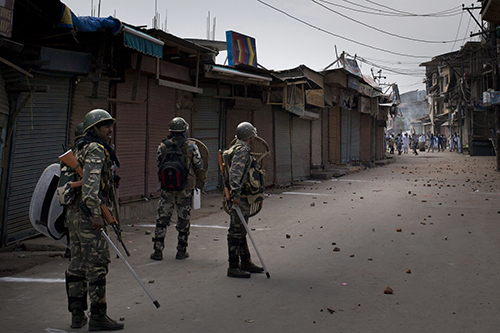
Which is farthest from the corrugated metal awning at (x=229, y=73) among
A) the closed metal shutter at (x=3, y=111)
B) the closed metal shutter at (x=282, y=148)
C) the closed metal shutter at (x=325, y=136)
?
the closed metal shutter at (x=325, y=136)

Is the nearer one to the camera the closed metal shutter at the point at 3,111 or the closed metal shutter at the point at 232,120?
the closed metal shutter at the point at 3,111

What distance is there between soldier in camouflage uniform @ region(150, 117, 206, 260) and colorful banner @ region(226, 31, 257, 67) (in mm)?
8189

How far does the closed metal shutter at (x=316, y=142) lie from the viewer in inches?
804

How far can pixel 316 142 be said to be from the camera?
→ 2098 cm

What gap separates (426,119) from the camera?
75562 mm

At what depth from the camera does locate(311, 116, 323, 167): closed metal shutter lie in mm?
20422

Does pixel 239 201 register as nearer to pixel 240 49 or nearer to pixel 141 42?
pixel 141 42

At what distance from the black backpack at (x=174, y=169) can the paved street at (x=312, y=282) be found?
41.4 inches

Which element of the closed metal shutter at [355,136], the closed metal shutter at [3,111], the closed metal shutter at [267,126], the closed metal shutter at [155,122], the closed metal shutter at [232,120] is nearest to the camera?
the closed metal shutter at [3,111]

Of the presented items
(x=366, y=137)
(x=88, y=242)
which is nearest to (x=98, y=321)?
(x=88, y=242)

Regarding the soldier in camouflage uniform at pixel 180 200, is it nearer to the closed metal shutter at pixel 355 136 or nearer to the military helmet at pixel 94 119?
the military helmet at pixel 94 119

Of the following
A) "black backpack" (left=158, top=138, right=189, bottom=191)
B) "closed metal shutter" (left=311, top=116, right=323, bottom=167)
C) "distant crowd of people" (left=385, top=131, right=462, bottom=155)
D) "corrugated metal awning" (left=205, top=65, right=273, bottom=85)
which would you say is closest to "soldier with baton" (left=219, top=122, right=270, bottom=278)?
"black backpack" (left=158, top=138, right=189, bottom=191)

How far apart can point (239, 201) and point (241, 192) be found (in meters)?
0.27

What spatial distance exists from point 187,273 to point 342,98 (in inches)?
773
